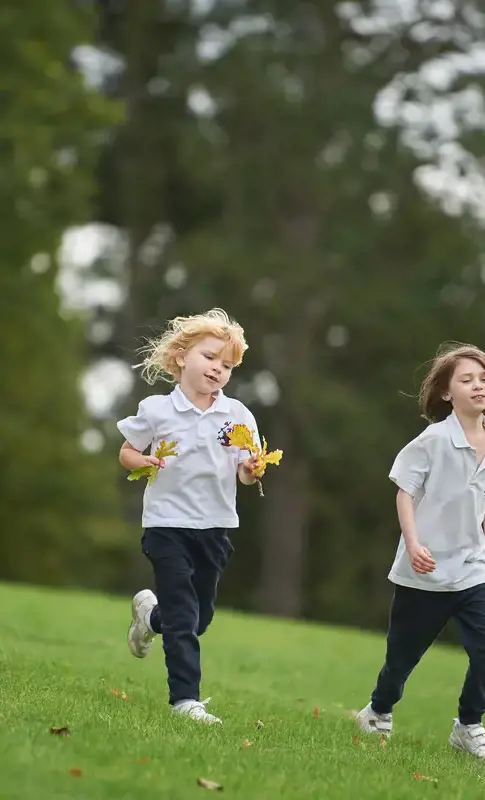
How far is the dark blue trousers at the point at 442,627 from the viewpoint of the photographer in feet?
22.0

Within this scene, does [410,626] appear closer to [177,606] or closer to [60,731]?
[177,606]

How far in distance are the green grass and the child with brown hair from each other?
0.49 meters

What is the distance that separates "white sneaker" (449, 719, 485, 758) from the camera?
685cm

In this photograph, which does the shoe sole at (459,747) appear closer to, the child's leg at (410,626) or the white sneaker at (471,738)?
the white sneaker at (471,738)

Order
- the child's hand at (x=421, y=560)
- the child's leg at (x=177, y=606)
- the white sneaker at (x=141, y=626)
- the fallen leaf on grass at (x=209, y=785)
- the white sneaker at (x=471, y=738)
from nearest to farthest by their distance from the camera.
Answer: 1. the fallen leaf on grass at (x=209, y=785)
2. the child's hand at (x=421, y=560)
3. the child's leg at (x=177, y=606)
4. the white sneaker at (x=471, y=738)
5. the white sneaker at (x=141, y=626)

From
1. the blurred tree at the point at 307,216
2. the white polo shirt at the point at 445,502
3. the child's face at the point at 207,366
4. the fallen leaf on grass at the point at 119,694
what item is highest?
the blurred tree at the point at 307,216

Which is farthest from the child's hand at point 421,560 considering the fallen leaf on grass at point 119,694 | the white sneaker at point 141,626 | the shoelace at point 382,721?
the fallen leaf on grass at point 119,694

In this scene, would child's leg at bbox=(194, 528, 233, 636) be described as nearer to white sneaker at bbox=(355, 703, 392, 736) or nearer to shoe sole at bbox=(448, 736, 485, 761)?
white sneaker at bbox=(355, 703, 392, 736)

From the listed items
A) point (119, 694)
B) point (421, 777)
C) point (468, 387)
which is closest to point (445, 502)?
point (468, 387)

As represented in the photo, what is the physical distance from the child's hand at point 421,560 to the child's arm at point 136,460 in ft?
4.17

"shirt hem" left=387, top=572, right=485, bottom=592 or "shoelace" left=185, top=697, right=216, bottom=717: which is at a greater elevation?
"shirt hem" left=387, top=572, right=485, bottom=592

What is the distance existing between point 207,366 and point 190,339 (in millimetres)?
189

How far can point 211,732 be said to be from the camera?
6082 mm

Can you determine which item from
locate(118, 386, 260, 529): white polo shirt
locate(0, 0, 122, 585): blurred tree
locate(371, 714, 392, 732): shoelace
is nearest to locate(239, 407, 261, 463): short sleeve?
locate(118, 386, 260, 529): white polo shirt
